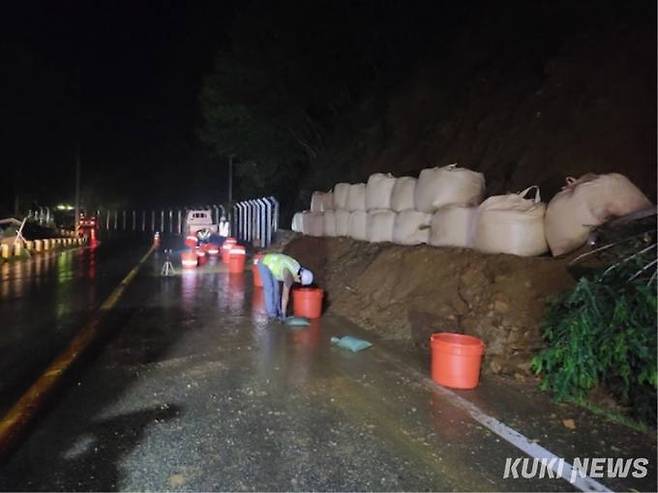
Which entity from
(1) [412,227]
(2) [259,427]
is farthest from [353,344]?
(1) [412,227]

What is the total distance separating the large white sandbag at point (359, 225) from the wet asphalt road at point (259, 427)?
208 inches

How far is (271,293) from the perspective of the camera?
966 cm

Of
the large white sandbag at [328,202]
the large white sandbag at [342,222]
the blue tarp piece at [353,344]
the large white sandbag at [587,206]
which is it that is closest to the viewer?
the large white sandbag at [587,206]

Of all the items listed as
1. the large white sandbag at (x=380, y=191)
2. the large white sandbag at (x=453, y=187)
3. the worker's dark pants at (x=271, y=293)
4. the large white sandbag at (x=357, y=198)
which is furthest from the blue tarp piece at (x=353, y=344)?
the large white sandbag at (x=357, y=198)

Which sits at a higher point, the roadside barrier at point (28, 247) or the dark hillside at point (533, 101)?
the dark hillside at point (533, 101)

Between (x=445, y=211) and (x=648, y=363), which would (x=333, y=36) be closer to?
(x=445, y=211)

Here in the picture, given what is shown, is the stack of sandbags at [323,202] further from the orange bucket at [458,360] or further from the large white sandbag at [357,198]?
the orange bucket at [458,360]

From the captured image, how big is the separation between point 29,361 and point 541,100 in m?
10.0

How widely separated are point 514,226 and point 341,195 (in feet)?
23.5

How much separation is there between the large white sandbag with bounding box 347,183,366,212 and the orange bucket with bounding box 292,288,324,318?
3.94m

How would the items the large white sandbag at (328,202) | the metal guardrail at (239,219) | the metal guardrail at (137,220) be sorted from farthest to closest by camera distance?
1. the metal guardrail at (137,220)
2. the metal guardrail at (239,219)
3. the large white sandbag at (328,202)

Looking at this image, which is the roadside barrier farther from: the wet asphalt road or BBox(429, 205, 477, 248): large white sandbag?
BBox(429, 205, 477, 248): large white sandbag

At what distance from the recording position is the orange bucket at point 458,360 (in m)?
5.76

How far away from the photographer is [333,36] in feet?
69.7
